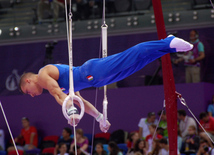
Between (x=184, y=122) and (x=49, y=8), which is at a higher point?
(x=49, y=8)

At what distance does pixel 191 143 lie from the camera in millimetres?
6430

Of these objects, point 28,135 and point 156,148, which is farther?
point 28,135

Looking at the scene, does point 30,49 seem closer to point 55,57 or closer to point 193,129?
point 55,57

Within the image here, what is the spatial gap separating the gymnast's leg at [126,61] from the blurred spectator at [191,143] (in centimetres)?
245

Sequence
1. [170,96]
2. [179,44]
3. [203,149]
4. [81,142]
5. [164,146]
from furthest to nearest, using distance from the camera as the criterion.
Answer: [81,142] → [164,146] → [203,149] → [170,96] → [179,44]

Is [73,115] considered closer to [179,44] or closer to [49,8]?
[179,44]

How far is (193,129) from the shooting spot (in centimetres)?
659

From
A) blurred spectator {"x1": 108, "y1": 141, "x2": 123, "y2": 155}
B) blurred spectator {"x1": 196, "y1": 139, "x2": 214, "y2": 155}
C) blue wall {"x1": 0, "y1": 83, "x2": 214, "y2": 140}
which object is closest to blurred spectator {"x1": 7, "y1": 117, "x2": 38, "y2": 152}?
blue wall {"x1": 0, "y1": 83, "x2": 214, "y2": 140}

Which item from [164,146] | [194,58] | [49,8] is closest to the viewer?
[164,146]

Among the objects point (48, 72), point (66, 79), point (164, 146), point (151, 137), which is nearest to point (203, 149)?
point (164, 146)

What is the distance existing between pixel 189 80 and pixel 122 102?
4.32 ft

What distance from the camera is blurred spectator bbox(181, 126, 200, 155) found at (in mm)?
6347

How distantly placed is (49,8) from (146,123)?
3.57 metres

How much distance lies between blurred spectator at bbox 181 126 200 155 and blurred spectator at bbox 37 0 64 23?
4.17 m
